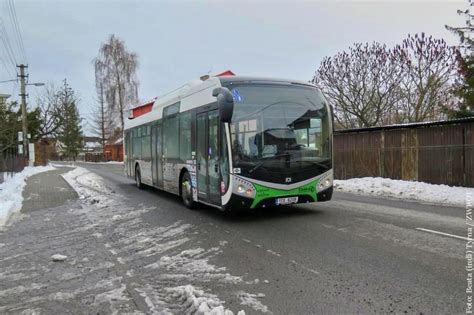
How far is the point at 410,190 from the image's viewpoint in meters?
13.2

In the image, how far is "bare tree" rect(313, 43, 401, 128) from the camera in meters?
27.6

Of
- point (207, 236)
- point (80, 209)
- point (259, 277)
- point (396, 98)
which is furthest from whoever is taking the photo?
point (396, 98)

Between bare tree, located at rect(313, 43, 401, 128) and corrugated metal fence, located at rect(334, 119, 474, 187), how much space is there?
1006 cm

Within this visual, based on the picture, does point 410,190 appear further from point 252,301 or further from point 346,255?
point 252,301

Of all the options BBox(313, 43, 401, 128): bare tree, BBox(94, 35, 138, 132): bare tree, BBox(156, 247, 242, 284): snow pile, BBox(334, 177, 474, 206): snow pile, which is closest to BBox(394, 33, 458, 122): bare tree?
BBox(313, 43, 401, 128): bare tree

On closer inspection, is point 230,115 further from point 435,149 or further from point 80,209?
point 435,149

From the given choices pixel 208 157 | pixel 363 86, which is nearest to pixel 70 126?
pixel 363 86

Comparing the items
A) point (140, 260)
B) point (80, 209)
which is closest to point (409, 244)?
point (140, 260)

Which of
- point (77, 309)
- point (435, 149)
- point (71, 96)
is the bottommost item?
point (77, 309)

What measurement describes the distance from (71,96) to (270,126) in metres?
58.2

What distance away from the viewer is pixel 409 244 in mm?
6078

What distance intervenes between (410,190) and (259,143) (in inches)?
301

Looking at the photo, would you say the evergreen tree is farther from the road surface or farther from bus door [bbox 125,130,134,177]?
the road surface

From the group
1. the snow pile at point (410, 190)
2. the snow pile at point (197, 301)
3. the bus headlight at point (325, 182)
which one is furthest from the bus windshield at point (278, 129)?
the snow pile at point (410, 190)
